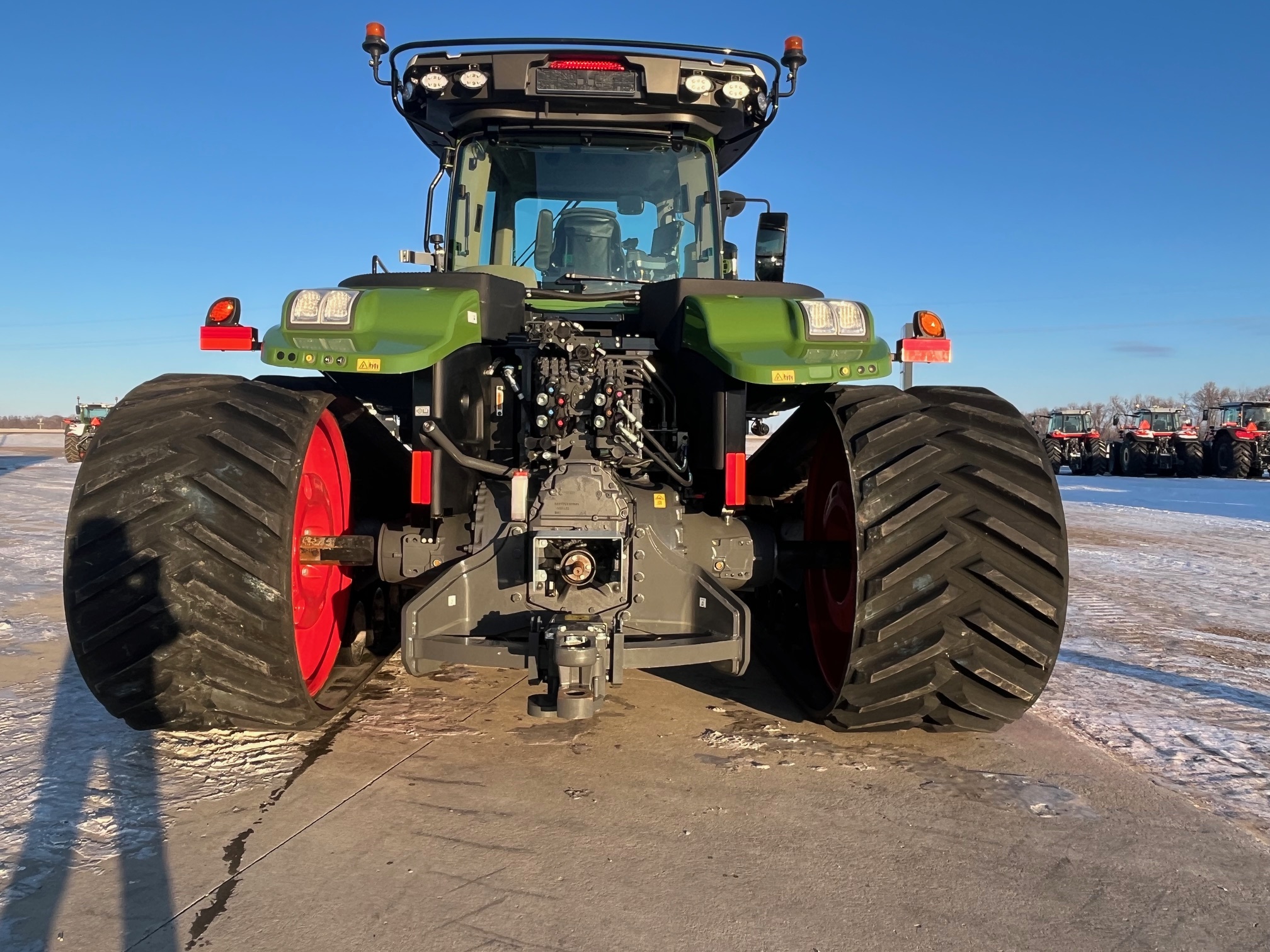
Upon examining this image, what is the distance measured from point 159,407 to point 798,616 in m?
2.87

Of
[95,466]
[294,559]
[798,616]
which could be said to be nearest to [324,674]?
[294,559]

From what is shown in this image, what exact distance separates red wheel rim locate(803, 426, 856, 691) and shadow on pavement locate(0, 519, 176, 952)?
230cm

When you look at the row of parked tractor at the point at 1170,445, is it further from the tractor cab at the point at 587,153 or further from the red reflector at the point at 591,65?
the red reflector at the point at 591,65

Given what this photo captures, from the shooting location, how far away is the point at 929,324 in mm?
3744

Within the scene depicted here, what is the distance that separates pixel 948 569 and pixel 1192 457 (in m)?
31.8

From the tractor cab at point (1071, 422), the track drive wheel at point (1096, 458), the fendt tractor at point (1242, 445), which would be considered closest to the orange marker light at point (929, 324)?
the fendt tractor at point (1242, 445)

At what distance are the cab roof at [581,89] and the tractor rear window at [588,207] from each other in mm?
117

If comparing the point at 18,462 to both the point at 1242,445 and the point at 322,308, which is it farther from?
the point at 1242,445

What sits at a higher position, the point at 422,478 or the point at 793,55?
the point at 793,55

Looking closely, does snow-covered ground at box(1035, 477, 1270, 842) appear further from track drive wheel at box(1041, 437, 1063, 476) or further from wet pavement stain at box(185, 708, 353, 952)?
track drive wheel at box(1041, 437, 1063, 476)

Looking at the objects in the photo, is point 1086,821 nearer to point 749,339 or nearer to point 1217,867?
point 1217,867

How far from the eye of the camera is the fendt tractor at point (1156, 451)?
29328 mm

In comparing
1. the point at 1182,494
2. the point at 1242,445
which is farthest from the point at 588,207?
the point at 1242,445

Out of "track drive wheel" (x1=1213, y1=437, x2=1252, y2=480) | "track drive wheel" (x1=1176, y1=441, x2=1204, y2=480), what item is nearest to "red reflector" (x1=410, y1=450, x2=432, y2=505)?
"track drive wheel" (x1=1213, y1=437, x2=1252, y2=480)
